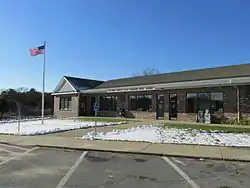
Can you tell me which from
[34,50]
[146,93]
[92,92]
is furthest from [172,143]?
[92,92]

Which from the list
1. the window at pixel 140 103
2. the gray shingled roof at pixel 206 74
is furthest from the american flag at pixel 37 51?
the gray shingled roof at pixel 206 74

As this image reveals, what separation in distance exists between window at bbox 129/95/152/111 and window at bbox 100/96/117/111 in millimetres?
2511

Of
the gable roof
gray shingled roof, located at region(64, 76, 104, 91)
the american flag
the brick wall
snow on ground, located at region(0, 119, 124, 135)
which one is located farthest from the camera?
gray shingled roof, located at region(64, 76, 104, 91)

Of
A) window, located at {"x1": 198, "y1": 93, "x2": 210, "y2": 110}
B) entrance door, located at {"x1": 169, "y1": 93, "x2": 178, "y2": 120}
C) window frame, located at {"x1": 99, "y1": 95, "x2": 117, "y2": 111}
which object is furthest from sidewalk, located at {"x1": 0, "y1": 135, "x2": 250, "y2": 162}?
window frame, located at {"x1": 99, "y1": 95, "x2": 117, "y2": 111}

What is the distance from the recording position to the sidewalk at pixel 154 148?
417 inches

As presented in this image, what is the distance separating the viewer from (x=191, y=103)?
2808 centimetres

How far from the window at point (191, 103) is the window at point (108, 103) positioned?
9.36 meters

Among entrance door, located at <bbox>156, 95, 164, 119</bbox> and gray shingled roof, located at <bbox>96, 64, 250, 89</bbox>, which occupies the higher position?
gray shingled roof, located at <bbox>96, 64, 250, 89</bbox>

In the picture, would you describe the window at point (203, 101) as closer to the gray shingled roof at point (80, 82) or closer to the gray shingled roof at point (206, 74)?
the gray shingled roof at point (206, 74)

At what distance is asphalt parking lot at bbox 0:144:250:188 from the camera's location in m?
6.94

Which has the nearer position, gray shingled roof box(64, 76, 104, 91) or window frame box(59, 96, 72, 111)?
gray shingled roof box(64, 76, 104, 91)

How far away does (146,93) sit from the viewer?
104 ft

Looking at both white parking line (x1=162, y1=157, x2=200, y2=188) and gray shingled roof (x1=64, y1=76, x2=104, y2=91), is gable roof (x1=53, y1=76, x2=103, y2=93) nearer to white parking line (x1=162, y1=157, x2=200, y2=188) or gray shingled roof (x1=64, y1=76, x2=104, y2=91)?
gray shingled roof (x1=64, y1=76, x2=104, y2=91)

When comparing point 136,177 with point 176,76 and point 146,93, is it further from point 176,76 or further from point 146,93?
point 176,76
